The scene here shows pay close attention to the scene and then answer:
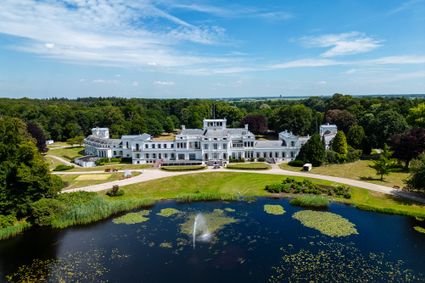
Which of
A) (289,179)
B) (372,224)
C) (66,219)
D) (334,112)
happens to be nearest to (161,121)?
(334,112)

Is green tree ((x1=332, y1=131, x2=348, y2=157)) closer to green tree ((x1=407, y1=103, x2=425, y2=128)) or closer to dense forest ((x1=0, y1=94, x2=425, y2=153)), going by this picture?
dense forest ((x1=0, y1=94, x2=425, y2=153))

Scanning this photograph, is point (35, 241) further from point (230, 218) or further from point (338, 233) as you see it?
point (338, 233)

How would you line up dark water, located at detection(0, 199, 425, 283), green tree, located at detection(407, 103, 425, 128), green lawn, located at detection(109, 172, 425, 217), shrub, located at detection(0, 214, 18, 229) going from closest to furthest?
dark water, located at detection(0, 199, 425, 283), shrub, located at detection(0, 214, 18, 229), green lawn, located at detection(109, 172, 425, 217), green tree, located at detection(407, 103, 425, 128)

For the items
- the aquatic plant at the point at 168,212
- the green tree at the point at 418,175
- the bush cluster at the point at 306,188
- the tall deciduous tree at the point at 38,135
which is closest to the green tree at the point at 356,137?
the bush cluster at the point at 306,188

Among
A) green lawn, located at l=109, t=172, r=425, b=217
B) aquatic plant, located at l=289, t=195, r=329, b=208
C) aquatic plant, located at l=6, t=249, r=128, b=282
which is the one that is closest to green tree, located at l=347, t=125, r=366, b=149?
green lawn, located at l=109, t=172, r=425, b=217

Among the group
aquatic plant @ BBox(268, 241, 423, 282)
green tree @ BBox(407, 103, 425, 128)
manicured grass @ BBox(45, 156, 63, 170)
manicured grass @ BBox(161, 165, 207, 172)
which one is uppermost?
green tree @ BBox(407, 103, 425, 128)

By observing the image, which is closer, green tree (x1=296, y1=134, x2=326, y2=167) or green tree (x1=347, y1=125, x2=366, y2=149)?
green tree (x1=296, y1=134, x2=326, y2=167)
